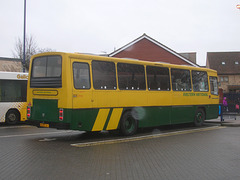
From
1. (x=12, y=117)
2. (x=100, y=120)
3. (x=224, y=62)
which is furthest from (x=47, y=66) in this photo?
(x=224, y=62)

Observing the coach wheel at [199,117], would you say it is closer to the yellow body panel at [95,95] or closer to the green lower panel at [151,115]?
the yellow body panel at [95,95]

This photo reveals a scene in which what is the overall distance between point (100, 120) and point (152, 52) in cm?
2623

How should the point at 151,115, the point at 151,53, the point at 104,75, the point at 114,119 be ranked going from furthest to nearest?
the point at 151,53 → the point at 151,115 → the point at 114,119 → the point at 104,75

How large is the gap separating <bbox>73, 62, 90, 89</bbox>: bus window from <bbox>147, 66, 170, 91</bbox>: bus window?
3.24 metres

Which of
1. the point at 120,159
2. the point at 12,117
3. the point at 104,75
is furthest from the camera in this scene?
the point at 12,117

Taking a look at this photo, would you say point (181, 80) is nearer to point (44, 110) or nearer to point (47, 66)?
point (47, 66)

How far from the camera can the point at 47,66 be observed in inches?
411

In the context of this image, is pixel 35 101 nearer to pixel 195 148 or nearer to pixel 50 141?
pixel 50 141

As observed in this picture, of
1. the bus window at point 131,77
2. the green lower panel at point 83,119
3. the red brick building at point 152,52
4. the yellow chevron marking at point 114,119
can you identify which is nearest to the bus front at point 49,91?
the green lower panel at point 83,119

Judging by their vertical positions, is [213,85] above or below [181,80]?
below

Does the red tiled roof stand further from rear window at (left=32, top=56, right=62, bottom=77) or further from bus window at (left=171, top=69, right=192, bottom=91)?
rear window at (left=32, top=56, right=62, bottom=77)

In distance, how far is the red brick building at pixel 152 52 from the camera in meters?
35.4

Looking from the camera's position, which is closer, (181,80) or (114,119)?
(114,119)

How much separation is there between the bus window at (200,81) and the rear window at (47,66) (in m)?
7.73
